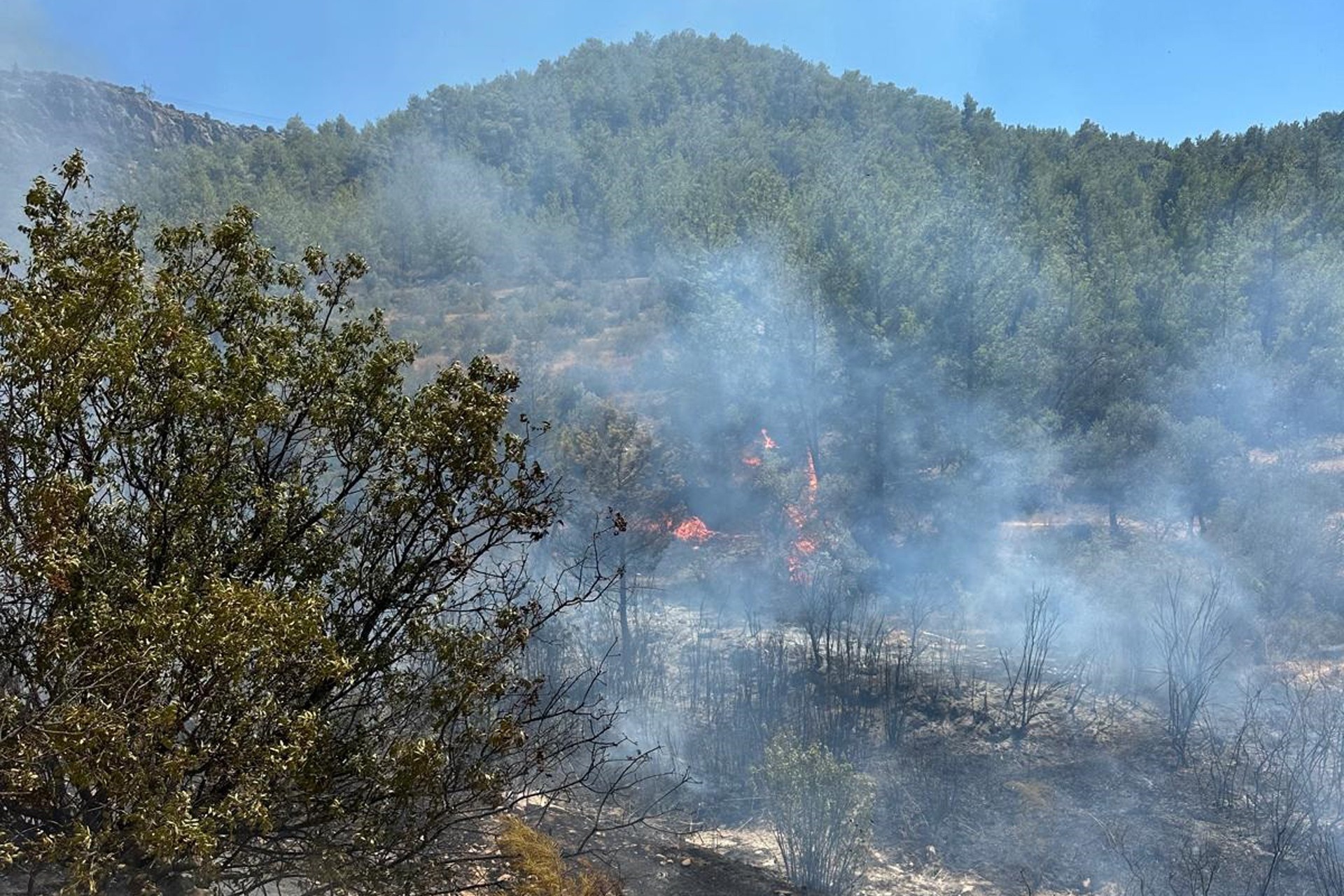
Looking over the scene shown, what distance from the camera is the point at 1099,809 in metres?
9.61

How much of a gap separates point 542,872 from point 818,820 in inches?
110

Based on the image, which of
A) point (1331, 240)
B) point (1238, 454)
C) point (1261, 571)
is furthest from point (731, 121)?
point (1261, 571)

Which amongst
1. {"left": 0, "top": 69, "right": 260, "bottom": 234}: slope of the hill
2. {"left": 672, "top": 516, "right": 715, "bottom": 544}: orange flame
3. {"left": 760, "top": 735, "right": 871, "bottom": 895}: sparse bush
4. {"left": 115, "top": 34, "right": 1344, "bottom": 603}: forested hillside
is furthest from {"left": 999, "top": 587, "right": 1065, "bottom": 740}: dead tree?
{"left": 0, "top": 69, "right": 260, "bottom": 234}: slope of the hill

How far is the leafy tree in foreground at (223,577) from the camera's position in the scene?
3264mm

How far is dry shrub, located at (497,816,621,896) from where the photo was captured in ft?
21.9

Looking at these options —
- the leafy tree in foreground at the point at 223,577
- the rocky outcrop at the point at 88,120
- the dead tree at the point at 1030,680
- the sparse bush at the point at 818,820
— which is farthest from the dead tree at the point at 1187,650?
the rocky outcrop at the point at 88,120

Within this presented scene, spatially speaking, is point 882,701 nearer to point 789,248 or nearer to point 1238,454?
point 1238,454

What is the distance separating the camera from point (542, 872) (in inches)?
264

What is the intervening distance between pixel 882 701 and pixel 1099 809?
306cm

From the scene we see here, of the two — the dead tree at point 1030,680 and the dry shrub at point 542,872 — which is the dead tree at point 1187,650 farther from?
the dry shrub at point 542,872

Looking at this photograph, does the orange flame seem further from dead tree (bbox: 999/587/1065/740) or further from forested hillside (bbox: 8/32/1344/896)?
dead tree (bbox: 999/587/1065/740)

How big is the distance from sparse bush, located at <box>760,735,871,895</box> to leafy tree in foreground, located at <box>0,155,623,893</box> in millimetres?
4270

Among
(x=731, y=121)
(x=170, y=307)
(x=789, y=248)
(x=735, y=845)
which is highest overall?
(x=731, y=121)

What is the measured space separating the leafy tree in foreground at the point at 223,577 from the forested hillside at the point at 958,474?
102cm
